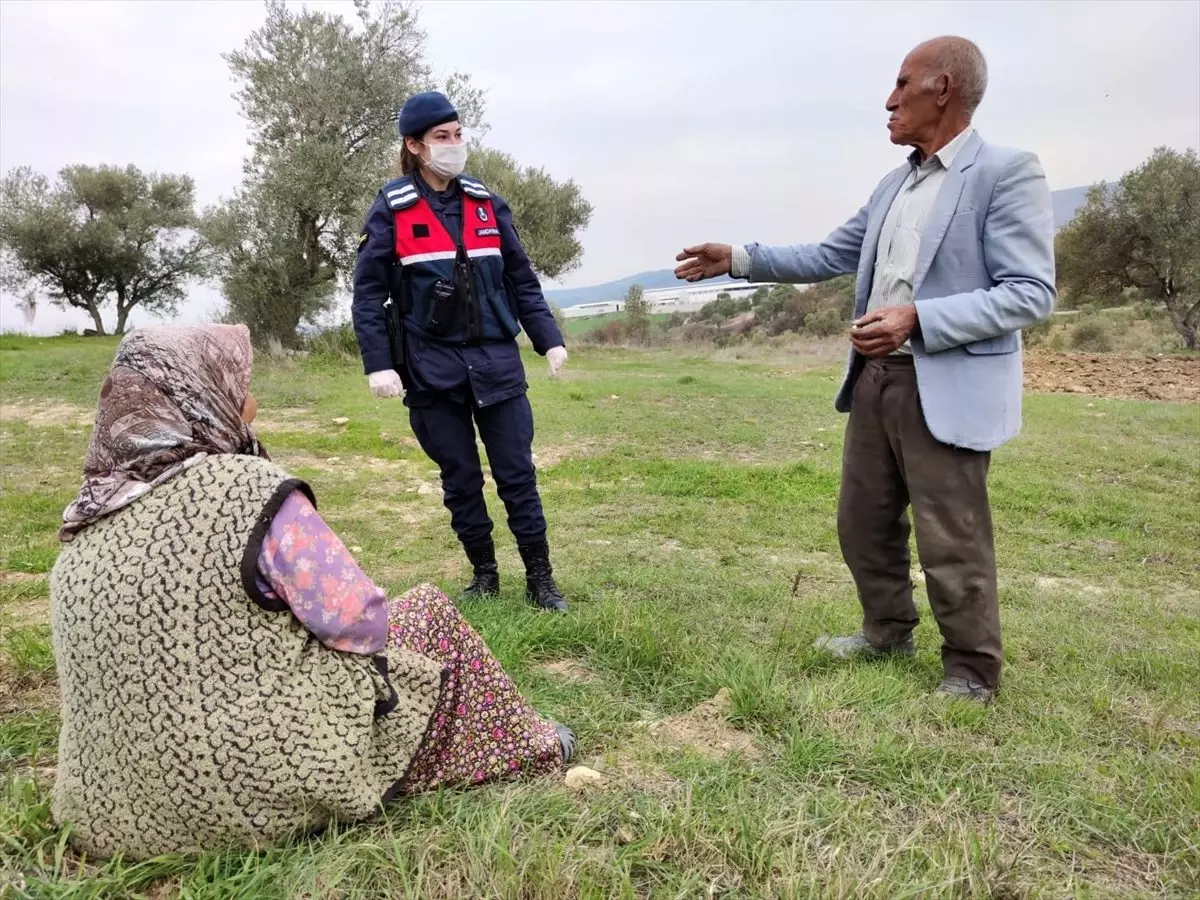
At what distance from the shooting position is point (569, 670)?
288 centimetres

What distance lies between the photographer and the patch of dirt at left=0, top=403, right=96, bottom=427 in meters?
8.89

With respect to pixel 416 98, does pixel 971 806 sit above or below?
below

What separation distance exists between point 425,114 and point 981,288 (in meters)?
2.23

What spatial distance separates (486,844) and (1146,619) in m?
3.67

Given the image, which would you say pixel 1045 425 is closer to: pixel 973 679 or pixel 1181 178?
pixel 973 679

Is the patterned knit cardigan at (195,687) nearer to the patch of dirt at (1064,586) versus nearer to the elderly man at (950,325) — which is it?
the elderly man at (950,325)

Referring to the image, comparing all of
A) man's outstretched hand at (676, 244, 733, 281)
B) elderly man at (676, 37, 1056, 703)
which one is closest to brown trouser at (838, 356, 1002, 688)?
elderly man at (676, 37, 1056, 703)

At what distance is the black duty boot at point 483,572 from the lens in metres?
3.64

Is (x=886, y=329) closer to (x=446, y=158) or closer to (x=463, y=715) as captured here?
(x=463, y=715)

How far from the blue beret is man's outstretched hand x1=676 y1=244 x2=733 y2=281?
3.66 feet

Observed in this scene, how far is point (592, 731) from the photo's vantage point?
2.38 m

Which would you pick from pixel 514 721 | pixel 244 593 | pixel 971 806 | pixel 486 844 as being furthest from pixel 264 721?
pixel 971 806

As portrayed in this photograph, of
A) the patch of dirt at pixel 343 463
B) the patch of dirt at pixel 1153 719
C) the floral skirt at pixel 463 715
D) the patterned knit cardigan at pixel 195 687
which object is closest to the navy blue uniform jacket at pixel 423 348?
the floral skirt at pixel 463 715

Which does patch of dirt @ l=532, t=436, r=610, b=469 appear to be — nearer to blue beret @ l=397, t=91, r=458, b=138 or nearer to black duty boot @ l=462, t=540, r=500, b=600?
black duty boot @ l=462, t=540, r=500, b=600
